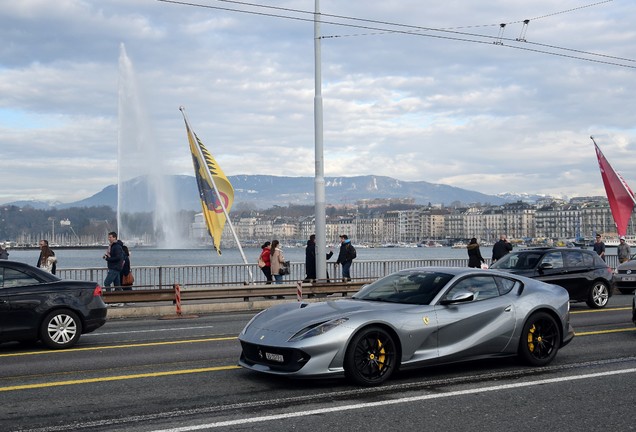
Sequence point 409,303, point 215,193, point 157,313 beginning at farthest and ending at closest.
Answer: point 215,193
point 157,313
point 409,303

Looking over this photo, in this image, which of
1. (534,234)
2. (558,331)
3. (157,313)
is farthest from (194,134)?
(534,234)

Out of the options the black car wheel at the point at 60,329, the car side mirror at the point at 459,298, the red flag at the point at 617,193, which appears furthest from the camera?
the red flag at the point at 617,193

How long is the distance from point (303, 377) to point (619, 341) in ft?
21.7

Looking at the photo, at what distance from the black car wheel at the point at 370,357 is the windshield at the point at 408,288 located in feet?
2.90

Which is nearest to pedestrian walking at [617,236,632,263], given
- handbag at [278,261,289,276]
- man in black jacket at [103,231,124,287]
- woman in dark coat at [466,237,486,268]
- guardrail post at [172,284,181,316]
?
woman in dark coat at [466,237,486,268]

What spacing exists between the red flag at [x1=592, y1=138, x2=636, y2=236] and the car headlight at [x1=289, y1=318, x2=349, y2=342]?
91.0 ft

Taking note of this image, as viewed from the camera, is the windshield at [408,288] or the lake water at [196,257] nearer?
the windshield at [408,288]

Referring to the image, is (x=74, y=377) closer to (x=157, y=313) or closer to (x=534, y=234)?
(x=157, y=313)

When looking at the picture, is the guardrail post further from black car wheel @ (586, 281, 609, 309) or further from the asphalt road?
black car wheel @ (586, 281, 609, 309)

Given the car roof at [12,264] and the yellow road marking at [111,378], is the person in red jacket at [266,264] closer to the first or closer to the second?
the car roof at [12,264]

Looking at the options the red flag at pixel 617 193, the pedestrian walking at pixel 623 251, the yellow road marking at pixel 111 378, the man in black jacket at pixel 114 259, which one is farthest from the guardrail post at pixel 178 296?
the red flag at pixel 617 193

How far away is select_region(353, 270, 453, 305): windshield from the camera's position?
10.1 meters

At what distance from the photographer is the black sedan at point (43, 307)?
500 inches

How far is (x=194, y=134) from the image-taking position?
29578 mm
